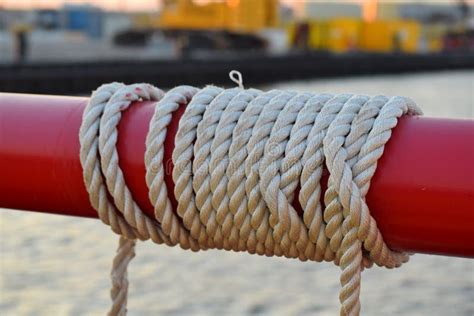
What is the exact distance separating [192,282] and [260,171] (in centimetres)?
331

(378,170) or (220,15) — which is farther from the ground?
(378,170)

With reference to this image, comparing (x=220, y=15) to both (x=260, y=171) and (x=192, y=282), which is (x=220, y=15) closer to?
(x=192, y=282)

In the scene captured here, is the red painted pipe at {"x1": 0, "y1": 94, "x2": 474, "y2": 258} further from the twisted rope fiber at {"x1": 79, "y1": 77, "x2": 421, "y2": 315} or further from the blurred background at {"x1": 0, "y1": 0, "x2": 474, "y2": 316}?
the blurred background at {"x1": 0, "y1": 0, "x2": 474, "y2": 316}

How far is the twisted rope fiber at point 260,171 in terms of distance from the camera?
919 millimetres

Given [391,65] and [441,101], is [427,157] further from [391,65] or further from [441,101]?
[391,65]

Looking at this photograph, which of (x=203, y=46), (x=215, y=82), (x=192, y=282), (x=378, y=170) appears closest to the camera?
(x=378, y=170)

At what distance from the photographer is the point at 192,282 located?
4.20 meters

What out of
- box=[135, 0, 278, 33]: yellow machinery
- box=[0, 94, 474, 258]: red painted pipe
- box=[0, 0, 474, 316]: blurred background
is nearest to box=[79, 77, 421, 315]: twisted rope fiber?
box=[0, 94, 474, 258]: red painted pipe

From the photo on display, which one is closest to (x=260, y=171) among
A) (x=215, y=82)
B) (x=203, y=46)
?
(x=215, y=82)

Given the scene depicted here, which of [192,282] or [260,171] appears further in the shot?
[192,282]

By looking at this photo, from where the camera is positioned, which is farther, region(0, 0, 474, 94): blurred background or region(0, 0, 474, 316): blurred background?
region(0, 0, 474, 94): blurred background

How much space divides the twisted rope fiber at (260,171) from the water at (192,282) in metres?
2.82

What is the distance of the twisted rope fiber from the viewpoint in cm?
92

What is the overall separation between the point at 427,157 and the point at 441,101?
45.8ft
